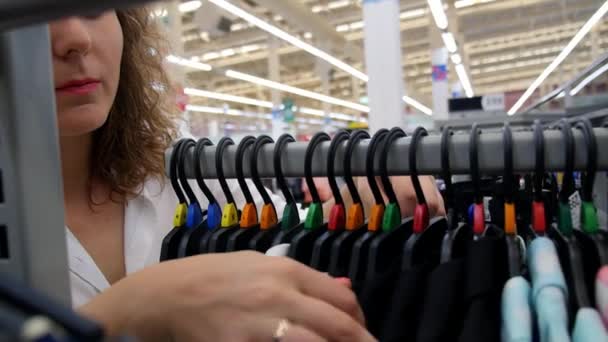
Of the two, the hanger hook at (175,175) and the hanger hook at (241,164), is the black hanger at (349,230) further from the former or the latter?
the hanger hook at (175,175)

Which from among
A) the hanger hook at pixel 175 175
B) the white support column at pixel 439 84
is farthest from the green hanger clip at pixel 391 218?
the white support column at pixel 439 84

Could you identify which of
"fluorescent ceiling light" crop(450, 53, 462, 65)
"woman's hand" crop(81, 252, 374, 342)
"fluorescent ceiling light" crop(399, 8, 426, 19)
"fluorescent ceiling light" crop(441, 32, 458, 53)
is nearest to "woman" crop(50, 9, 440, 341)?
"woman's hand" crop(81, 252, 374, 342)

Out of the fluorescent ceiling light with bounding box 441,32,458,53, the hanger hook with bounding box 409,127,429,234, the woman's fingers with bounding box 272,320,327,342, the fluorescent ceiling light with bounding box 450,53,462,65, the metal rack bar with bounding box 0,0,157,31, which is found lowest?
the woman's fingers with bounding box 272,320,327,342

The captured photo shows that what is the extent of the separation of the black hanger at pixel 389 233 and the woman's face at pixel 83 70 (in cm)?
46

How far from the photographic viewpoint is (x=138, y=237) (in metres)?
1.03

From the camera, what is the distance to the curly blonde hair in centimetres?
110

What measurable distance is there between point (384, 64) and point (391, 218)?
2.46 metres

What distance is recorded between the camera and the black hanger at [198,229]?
856 mm

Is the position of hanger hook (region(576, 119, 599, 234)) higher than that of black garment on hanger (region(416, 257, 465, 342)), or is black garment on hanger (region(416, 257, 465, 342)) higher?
hanger hook (region(576, 119, 599, 234))

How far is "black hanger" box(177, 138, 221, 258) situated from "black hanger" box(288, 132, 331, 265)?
0.63 ft

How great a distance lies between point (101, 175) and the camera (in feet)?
3.63

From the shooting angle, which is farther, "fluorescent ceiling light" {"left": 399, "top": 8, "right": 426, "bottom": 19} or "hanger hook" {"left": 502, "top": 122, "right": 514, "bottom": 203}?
"fluorescent ceiling light" {"left": 399, "top": 8, "right": 426, "bottom": 19}

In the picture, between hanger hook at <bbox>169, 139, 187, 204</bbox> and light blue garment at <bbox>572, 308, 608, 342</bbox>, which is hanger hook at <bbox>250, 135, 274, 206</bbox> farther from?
light blue garment at <bbox>572, 308, 608, 342</bbox>

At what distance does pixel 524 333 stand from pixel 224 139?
0.61m
